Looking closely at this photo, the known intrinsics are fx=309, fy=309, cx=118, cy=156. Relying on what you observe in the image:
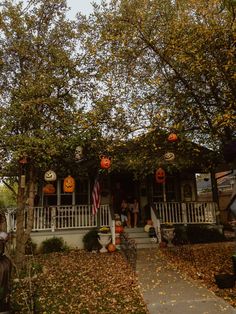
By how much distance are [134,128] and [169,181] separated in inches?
327

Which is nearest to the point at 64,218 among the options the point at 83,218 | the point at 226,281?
the point at 83,218

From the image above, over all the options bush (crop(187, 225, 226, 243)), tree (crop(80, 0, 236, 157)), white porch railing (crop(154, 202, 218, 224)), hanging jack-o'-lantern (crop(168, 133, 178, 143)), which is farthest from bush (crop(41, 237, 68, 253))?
hanging jack-o'-lantern (crop(168, 133, 178, 143))

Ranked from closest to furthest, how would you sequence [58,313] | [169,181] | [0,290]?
1. [0,290]
2. [58,313]
3. [169,181]

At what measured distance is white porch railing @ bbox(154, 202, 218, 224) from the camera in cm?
1489

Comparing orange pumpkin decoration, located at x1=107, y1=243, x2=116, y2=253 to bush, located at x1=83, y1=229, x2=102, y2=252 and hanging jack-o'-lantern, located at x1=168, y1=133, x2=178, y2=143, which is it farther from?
hanging jack-o'-lantern, located at x1=168, y1=133, x2=178, y2=143

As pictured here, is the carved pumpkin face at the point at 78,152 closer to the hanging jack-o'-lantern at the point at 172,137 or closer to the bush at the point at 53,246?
the hanging jack-o'-lantern at the point at 172,137

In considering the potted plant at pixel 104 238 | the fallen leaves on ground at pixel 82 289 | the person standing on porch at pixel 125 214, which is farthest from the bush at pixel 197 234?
the fallen leaves on ground at pixel 82 289

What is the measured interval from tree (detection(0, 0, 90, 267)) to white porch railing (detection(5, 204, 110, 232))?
153 inches

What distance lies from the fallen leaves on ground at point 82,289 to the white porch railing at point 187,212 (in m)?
4.26

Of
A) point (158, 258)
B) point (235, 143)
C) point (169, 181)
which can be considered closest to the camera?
point (235, 143)

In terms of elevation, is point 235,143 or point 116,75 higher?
point 116,75

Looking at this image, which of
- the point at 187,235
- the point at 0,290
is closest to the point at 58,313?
the point at 0,290

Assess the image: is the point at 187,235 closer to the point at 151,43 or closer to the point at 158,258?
the point at 158,258

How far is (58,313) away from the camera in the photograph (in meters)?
6.09
